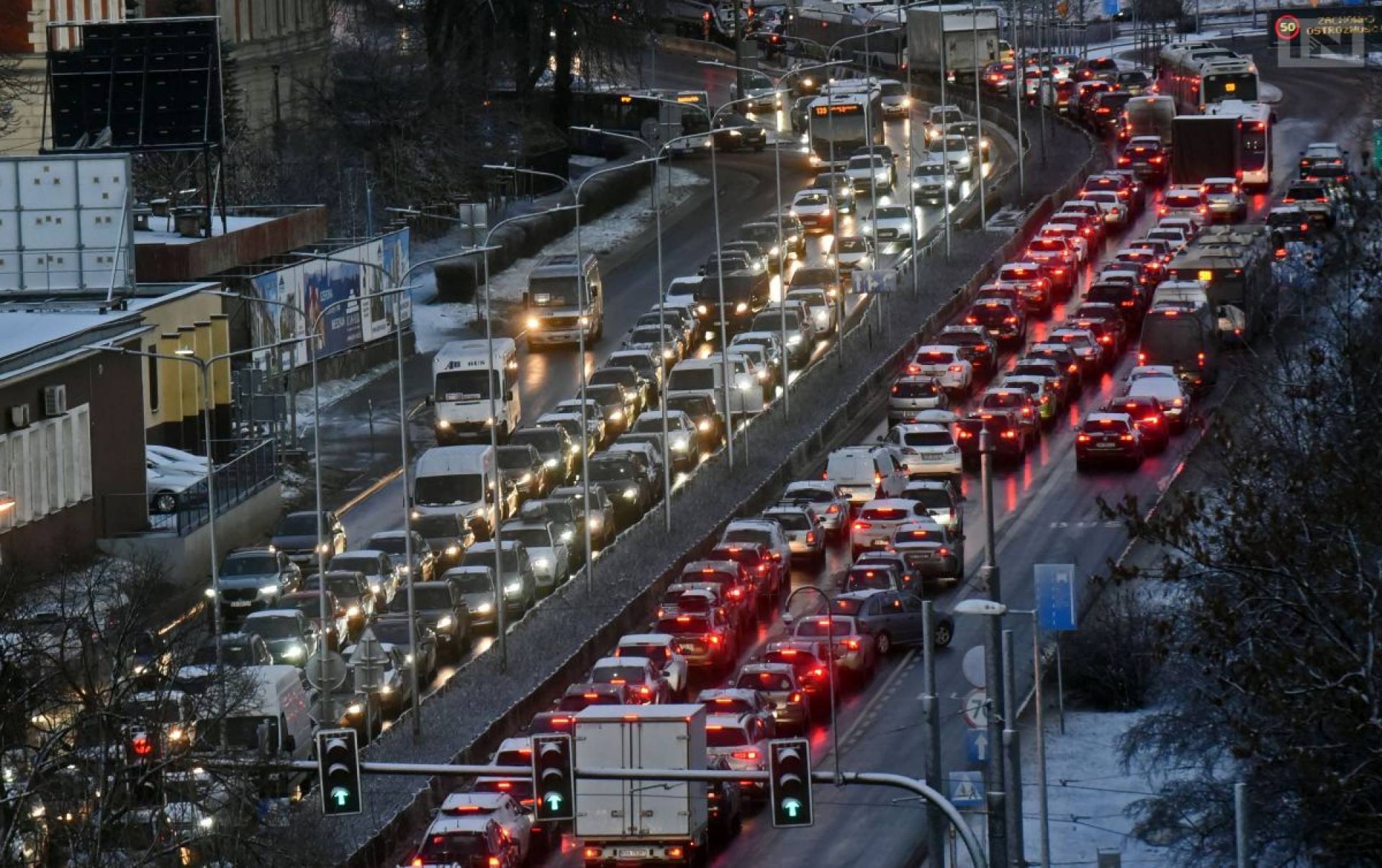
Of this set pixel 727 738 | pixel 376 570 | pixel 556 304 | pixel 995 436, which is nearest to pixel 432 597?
pixel 376 570

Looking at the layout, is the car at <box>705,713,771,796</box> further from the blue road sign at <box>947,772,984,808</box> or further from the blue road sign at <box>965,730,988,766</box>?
the blue road sign at <box>947,772,984,808</box>

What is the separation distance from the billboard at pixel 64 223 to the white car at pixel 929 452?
1644 cm

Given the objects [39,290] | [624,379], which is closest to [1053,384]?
[624,379]

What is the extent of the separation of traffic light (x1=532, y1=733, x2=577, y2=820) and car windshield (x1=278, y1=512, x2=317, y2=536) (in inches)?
1132

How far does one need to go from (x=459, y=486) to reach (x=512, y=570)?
197 inches

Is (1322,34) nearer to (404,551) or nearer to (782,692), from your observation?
(404,551)

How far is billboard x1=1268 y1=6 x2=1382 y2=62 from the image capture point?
5340 inches

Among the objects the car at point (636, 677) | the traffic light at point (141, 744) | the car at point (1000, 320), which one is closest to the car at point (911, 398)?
the car at point (1000, 320)

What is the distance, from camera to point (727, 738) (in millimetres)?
→ 43781

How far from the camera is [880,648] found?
5266cm

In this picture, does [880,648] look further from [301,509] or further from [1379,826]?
[1379,826]

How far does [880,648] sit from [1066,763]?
757cm

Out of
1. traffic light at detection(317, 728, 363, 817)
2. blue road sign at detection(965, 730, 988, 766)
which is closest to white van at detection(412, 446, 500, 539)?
blue road sign at detection(965, 730, 988, 766)

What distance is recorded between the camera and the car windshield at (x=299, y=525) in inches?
2341
